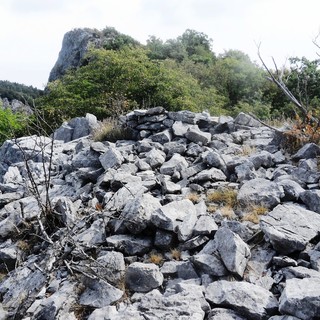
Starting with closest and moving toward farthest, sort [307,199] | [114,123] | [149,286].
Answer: [149,286]
[307,199]
[114,123]

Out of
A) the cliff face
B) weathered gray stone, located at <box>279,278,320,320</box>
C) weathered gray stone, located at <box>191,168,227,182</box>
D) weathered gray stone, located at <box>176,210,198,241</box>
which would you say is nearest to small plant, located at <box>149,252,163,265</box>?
weathered gray stone, located at <box>176,210,198,241</box>

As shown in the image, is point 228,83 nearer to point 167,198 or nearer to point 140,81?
point 140,81

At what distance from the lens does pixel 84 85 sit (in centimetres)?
1669

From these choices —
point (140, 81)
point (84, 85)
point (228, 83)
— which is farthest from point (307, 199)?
point (228, 83)

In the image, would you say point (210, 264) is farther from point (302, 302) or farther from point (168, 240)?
point (302, 302)

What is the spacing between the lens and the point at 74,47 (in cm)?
3566

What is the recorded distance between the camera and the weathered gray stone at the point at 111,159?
648 centimetres

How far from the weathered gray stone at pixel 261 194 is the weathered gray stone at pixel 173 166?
1.39m

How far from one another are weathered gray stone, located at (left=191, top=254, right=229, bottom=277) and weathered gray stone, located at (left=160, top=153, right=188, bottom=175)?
252cm

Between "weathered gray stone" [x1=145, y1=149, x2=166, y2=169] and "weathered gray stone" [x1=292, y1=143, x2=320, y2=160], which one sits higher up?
"weathered gray stone" [x1=292, y1=143, x2=320, y2=160]

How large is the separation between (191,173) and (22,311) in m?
3.29

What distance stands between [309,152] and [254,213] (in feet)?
7.71

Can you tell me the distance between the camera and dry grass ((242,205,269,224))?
4.52 metres

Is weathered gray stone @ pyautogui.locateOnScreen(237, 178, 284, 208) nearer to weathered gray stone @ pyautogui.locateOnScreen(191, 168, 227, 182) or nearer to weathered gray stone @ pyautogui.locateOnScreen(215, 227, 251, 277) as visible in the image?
weathered gray stone @ pyautogui.locateOnScreen(191, 168, 227, 182)
